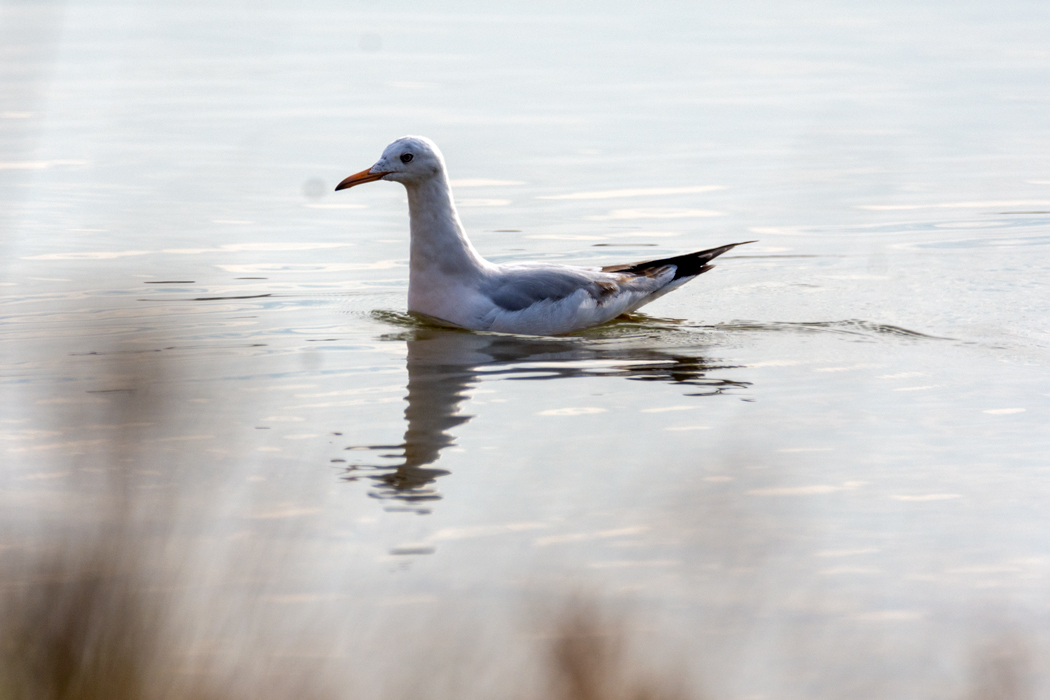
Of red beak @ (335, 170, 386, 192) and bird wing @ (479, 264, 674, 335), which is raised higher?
red beak @ (335, 170, 386, 192)

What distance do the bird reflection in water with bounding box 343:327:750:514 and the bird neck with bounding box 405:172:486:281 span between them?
470mm

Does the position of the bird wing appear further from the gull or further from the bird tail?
the bird tail

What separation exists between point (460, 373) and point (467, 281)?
142 cm

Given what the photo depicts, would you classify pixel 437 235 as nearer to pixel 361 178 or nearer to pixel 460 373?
pixel 361 178

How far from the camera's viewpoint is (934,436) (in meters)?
7.04

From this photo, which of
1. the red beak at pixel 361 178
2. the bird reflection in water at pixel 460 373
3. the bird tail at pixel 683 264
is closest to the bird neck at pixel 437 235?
the red beak at pixel 361 178

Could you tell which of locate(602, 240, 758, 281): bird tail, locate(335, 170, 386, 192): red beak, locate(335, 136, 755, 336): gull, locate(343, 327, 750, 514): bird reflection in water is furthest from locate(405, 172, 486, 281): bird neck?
locate(602, 240, 758, 281): bird tail

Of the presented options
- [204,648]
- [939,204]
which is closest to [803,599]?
[204,648]

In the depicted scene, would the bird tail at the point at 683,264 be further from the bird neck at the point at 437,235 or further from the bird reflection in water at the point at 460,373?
the bird neck at the point at 437,235

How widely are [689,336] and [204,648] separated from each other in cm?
662

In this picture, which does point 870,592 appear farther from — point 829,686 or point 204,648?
point 204,648

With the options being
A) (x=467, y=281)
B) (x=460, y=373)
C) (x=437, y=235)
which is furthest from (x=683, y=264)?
(x=460, y=373)

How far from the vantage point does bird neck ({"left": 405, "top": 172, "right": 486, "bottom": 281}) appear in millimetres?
9703

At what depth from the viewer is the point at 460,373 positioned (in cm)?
838
